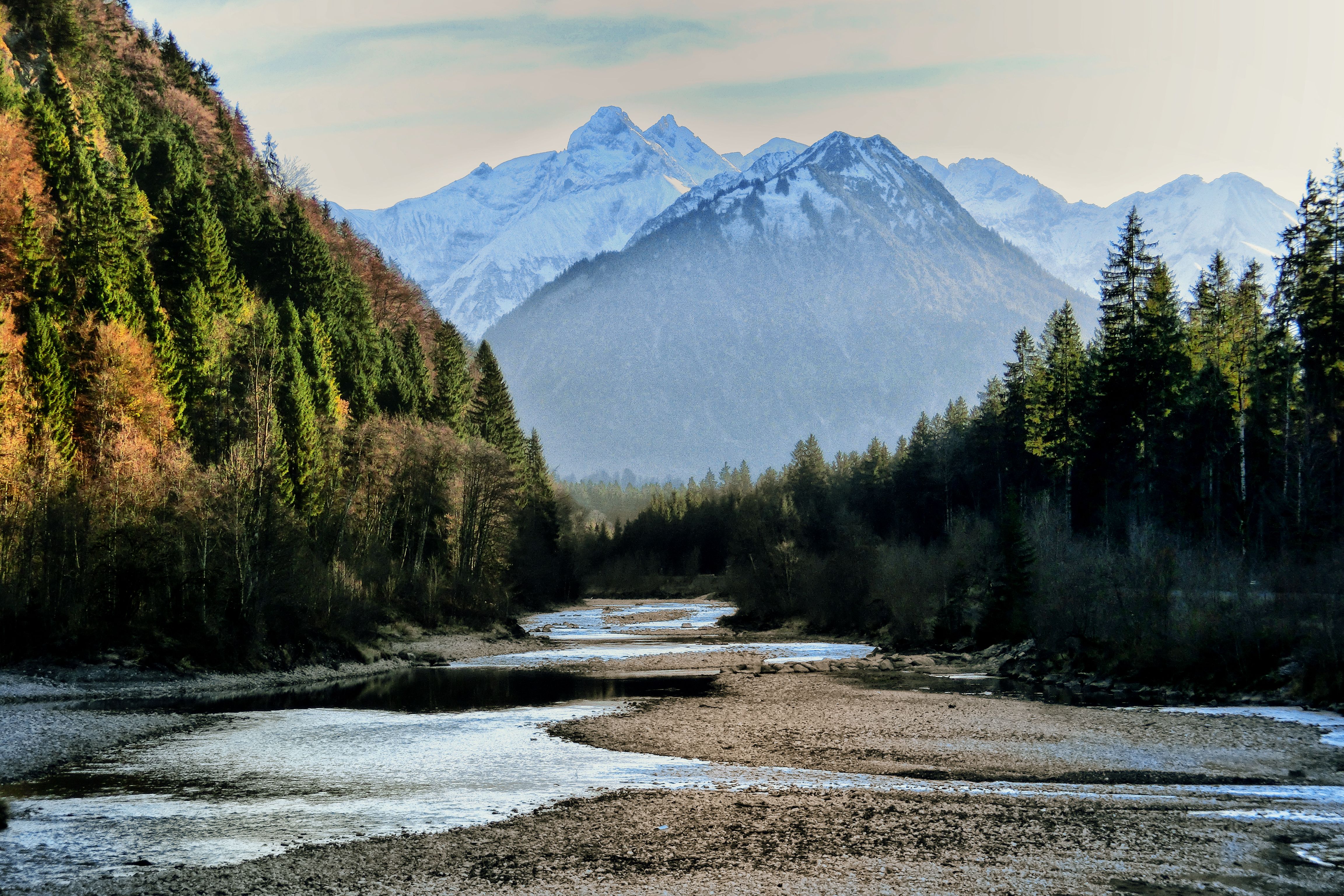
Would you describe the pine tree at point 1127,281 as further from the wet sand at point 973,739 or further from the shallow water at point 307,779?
the shallow water at point 307,779

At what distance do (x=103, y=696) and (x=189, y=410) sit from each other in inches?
968

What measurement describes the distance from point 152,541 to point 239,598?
532cm

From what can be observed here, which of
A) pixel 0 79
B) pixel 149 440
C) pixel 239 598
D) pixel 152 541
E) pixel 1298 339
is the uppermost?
pixel 0 79

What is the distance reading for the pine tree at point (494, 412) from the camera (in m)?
102

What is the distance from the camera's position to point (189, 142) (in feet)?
262

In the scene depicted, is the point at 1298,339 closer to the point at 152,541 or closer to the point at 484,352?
the point at 152,541

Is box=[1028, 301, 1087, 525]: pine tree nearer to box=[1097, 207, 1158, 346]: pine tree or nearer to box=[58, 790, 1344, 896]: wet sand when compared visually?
box=[1097, 207, 1158, 346]: pine tree

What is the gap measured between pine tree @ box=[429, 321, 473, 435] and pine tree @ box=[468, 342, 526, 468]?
1448 mm

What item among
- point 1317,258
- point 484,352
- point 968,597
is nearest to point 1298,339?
point 1317,258

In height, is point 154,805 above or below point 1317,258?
below

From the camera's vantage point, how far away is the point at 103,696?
3697cm

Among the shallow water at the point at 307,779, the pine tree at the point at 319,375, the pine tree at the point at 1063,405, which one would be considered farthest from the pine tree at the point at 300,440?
the pine tree at the point at 1063,405

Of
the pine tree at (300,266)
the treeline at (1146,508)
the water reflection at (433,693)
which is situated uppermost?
the pine tree at (300,266)

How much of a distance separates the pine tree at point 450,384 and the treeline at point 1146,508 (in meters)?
32.9
